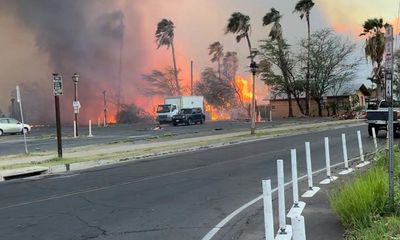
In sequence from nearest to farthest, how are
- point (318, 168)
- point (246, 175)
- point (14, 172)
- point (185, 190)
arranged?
point (185, 190) → point (246, 175) → point (318, 168) → point (14, 172)

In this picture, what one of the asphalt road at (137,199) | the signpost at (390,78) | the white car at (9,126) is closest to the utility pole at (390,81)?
the signpost at (390,78)

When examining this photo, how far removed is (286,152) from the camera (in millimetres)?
19406

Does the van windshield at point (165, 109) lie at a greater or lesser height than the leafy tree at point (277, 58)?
lesser

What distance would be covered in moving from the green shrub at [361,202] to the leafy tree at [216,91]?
77.2 m

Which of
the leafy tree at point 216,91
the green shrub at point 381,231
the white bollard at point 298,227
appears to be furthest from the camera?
the leafy tree at point 216,91

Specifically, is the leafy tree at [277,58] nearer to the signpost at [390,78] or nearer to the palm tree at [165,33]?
the palm tree at [165,33]

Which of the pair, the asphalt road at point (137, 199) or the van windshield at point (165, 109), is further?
the van windshield at point (165, 109)

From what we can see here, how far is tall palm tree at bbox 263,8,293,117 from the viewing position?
218 feet

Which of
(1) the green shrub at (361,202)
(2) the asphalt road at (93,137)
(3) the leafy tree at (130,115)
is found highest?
(3) the leafy tree at (130,115)

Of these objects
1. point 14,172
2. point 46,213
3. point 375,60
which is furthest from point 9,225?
point 375,60

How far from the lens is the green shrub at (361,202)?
6660 mm

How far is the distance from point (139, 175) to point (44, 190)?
2.94m

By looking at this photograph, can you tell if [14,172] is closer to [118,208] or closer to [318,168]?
[118,208]

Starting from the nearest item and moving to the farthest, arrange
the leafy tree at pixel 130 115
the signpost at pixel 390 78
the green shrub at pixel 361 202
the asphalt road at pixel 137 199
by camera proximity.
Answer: the green shrub at pixel 361 202, the signpost at pixel 390 78, the asphalt road at pixel 137 199, the leafy tree at pixel 130 115
